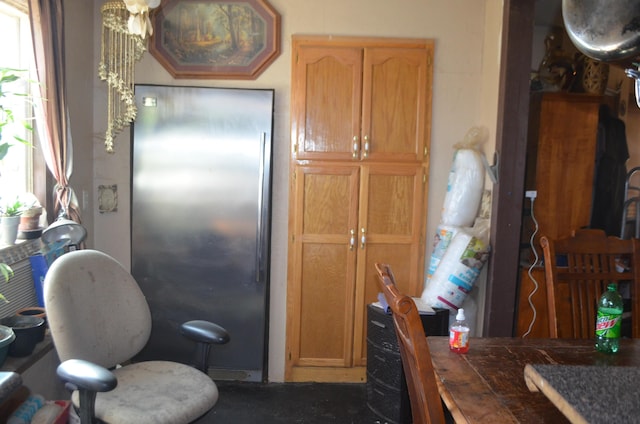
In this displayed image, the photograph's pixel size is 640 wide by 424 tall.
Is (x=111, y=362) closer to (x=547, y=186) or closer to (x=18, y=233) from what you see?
(x=18, y=233)

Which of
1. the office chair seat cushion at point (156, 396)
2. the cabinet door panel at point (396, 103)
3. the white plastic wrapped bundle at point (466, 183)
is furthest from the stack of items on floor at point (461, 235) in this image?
the office chair seat cushion at point (156, 396)

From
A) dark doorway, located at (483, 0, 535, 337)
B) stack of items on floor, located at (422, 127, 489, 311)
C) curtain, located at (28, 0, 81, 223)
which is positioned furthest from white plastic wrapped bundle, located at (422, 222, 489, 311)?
curtain, located at (28, 0, 81, 223)

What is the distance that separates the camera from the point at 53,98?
2.64 metres

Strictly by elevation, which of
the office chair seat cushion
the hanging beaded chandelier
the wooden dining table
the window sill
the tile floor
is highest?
the hanging beaded chandelier

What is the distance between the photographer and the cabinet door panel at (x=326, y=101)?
3303 mm

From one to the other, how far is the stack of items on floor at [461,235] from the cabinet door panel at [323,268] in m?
0.54

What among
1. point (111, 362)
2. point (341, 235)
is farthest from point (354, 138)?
point (111, 362)

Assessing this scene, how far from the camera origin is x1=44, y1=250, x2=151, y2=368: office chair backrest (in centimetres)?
196

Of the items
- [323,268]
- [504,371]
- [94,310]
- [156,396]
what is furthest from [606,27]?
[323,268]

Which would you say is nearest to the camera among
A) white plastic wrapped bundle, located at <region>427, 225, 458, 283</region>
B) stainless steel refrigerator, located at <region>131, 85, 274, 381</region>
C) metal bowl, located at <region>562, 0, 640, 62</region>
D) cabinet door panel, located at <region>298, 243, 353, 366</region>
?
metal bowl, located at <region>562, 0, 640, 62</region>

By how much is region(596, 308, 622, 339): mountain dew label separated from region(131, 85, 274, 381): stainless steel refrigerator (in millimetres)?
1975

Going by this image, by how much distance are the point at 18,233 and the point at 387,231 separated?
200 cm

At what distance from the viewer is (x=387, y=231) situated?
3400 mm

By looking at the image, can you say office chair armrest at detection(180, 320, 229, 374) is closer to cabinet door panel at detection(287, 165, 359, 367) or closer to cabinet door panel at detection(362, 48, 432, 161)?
cabinet door panel at detection(287, 165, 359, 367)
